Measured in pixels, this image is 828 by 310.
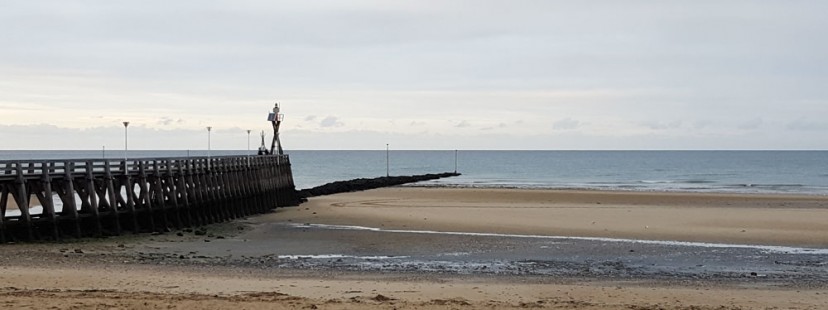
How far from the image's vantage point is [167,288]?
48.4 ft

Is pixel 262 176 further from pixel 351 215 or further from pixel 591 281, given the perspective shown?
pixel 591 281

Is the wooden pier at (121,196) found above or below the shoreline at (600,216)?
above

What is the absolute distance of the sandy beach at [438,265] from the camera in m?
13.9

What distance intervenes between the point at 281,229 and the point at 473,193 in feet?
95.0

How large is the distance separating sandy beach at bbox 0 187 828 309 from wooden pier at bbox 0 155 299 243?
1011 millimetres

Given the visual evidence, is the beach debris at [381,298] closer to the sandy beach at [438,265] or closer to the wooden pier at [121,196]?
the sandy beach at [438,265]

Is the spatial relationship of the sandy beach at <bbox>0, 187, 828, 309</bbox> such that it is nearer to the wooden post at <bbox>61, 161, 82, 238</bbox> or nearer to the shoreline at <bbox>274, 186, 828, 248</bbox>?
the shoreline at <bbox>274, 186, 828, 248</bbox>

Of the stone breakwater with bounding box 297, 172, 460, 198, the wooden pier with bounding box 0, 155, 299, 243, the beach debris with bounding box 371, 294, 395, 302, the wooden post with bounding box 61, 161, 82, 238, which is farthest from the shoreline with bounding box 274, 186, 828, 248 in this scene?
the beach debris with bounding box 371, 294, 395, 302

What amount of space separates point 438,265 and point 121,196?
42.1 ft

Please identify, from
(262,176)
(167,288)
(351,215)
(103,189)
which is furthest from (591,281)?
(262,176)

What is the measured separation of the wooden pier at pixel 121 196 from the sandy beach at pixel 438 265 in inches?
39.8

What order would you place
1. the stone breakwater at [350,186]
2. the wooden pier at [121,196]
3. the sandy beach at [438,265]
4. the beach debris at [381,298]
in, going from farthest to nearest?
1. the stone breakwater at [350,186]
2. the wooden pier at [121,196]
3. the sandy beach at [438,265]
4. the beach debris at [381,298]

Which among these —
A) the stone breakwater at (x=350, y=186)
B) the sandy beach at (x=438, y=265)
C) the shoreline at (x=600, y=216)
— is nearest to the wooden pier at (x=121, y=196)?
the sandy beach at (x=438, y=265)

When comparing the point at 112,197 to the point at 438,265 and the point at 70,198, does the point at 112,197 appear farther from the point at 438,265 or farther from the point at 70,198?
the point at 438,265
